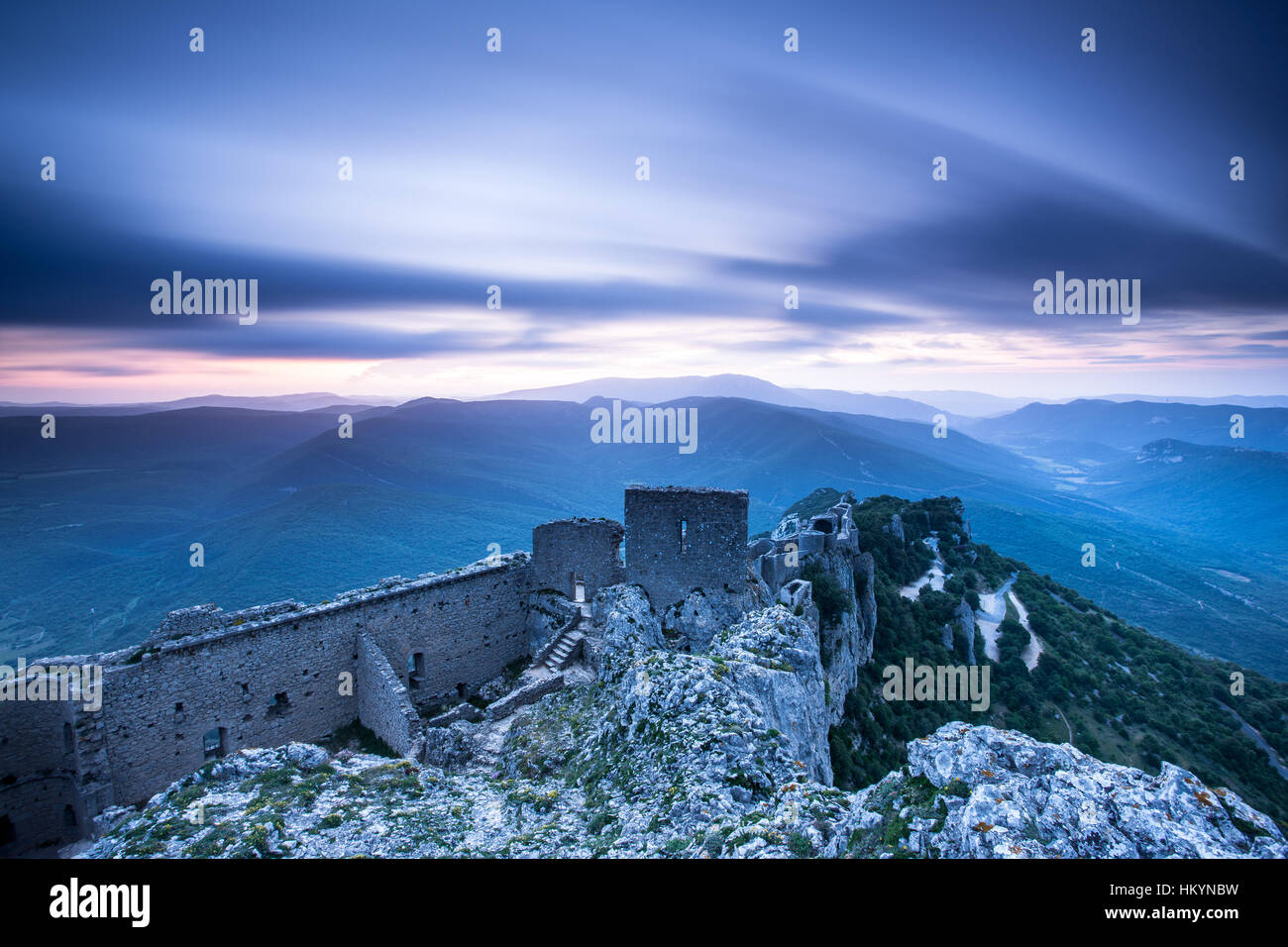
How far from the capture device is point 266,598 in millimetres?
88000

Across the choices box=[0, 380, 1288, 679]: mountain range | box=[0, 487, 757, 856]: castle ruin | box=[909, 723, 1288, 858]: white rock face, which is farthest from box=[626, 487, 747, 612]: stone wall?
box=[0, 380, 1288, 679]: mountain range

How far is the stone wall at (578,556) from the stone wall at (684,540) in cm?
327

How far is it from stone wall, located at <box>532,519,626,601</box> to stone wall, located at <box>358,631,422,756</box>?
243 inches

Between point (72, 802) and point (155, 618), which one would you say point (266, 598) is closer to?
point (155, 618)

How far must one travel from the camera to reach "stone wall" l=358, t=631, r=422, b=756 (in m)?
17.0

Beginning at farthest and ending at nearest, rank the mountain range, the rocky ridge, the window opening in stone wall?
the mountain range, the window opening in stone wall, the rocky ridge

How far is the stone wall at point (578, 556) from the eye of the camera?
2073 cm

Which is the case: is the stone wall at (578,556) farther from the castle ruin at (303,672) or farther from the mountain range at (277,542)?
the mountain range at (277,542)

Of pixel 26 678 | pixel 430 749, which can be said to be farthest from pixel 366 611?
pixel 26 678

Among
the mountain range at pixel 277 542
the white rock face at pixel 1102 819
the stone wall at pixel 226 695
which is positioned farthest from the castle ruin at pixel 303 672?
the mountain range at pixel 277 542

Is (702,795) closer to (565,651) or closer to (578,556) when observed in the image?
(565,651)

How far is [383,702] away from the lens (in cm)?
1798

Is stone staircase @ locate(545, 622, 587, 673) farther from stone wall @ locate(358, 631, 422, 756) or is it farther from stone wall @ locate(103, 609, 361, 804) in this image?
stone wall @ locate(103, 609, 361, 804)
